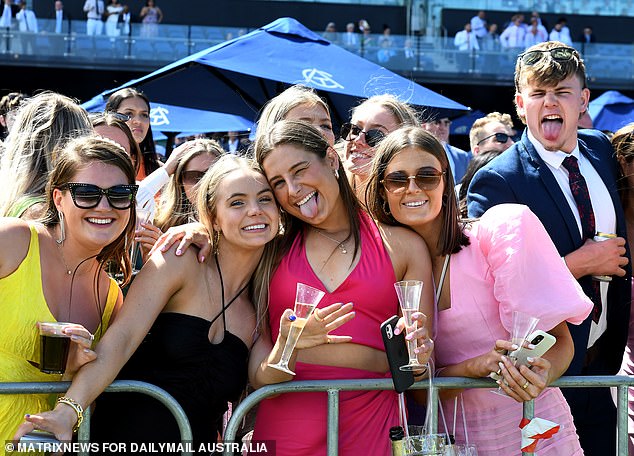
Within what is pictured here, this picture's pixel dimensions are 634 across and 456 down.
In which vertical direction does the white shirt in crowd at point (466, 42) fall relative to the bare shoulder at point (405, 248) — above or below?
above

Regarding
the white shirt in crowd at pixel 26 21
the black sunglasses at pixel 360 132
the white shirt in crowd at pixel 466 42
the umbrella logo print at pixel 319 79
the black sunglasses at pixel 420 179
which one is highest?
the white shirt in crowd at pixel 26 21

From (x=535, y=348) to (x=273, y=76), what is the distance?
165 inches

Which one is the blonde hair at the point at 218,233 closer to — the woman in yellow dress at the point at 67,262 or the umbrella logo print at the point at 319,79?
the woman in yellow dress at the point at 67,262

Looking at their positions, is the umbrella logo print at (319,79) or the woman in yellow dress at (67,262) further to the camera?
the umbrella logo print at (319,79)

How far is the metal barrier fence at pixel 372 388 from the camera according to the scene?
10.9 feet

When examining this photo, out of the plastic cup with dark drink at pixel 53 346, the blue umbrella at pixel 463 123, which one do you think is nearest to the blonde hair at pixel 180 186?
the plastic cup with dark drink at pixel 53 346

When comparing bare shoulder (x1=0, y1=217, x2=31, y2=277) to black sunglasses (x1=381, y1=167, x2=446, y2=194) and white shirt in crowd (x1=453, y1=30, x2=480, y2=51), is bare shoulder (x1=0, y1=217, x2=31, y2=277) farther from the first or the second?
white shirt in crowd (x1=453, y1=30, x2=480, y2=51)

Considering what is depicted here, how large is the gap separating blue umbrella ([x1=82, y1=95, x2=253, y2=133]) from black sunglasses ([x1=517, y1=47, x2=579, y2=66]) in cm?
506

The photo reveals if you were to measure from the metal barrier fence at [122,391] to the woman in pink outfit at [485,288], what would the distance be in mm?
1083

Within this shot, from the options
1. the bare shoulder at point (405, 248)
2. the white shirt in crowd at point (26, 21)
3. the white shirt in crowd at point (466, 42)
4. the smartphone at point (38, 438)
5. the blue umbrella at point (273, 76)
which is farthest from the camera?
the white shirt in crowd at point (466, 42)

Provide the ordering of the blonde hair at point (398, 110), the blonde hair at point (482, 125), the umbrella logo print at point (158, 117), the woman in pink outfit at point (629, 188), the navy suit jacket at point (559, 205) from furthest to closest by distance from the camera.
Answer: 1. the umbrella logo print at point (158, 117)
2. the blonde hair at point (482, 125)
3. the blonde hair at point (398, 110)
4. the woman in pink outfit at point (629, 188)
5. the navy suit jacket at point (559, 205)

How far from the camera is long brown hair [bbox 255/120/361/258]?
12.0 ft

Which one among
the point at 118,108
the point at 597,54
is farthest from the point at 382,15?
the point at 118,108

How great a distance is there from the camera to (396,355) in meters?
3.28
